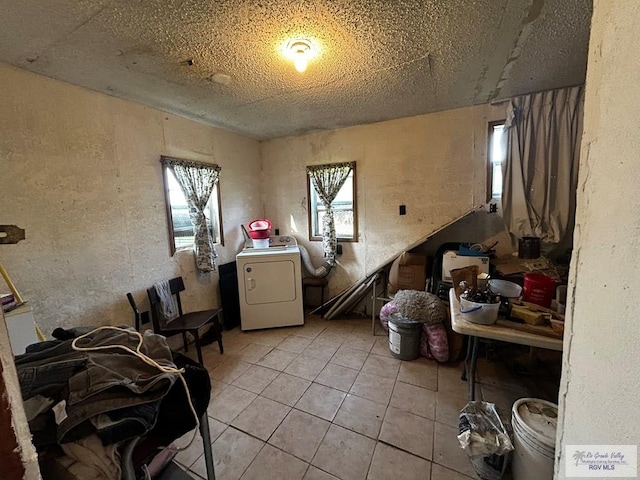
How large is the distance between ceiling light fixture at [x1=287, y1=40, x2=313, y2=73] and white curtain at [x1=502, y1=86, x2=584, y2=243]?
1.95 meters

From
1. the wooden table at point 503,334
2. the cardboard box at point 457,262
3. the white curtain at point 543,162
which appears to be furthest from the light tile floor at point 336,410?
the white curtain at point 543,162

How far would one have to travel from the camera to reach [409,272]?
291cm

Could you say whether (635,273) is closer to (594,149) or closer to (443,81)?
(594,149)

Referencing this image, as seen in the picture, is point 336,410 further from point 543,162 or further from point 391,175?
point 543,162

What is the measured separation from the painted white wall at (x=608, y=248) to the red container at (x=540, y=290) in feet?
3.88

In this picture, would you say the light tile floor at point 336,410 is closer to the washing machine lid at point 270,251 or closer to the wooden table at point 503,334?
the wooden table at point 503,334

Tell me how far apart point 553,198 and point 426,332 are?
165 centimetres

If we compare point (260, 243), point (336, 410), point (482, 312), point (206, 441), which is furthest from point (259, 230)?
point (482, 312)

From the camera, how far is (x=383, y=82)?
82.8 inches

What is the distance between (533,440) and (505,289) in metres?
0.91

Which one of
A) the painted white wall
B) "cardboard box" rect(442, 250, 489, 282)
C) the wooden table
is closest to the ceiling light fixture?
the painted white wall

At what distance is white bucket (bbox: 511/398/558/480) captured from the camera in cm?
111

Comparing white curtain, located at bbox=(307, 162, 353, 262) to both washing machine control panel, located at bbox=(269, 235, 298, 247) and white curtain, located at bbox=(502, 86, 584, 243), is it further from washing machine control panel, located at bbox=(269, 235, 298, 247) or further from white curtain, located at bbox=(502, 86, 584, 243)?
white curtain, located at bbox=(502, 86, 584, 243)

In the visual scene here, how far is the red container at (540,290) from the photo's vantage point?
63.1 inches
